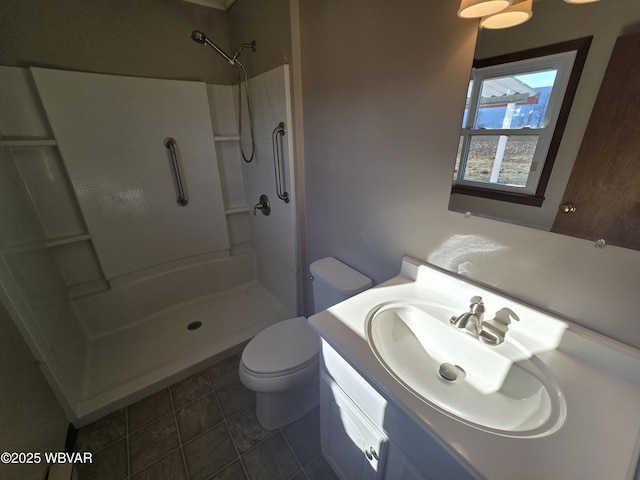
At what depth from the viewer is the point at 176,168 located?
1.92 meters

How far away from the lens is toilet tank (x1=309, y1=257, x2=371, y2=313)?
4.12ft

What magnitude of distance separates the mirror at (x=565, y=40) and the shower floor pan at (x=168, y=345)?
179 cm

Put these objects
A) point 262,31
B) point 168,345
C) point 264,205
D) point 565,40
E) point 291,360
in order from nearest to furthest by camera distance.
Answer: point 565,40
point 291,360
point 262,31
point 168,345
point 264,205

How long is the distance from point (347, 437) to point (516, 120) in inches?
44.6

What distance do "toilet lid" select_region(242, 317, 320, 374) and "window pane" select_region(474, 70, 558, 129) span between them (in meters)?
1.18

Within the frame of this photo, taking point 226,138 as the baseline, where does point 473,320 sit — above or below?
below

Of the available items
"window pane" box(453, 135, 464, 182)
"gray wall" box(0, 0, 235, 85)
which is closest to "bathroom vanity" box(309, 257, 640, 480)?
"window pane" box(453, 135, 464, 182)

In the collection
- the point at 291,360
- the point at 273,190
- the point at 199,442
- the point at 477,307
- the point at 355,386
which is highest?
the point at 273,190

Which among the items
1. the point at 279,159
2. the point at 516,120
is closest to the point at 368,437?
the point at 516,120

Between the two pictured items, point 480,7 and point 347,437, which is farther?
point 347,437

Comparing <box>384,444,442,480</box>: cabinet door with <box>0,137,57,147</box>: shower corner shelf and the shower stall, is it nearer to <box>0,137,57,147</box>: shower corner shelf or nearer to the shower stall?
the shower stall

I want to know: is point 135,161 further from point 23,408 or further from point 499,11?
point 499,11

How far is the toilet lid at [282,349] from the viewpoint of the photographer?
1243mm

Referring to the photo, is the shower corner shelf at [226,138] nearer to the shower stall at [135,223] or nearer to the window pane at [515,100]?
the shower stall at [135,223]
